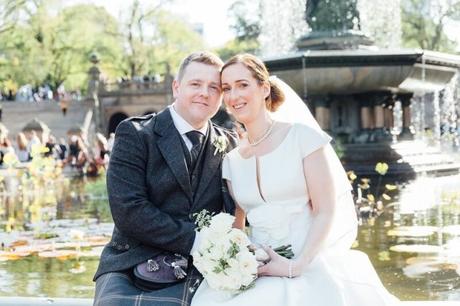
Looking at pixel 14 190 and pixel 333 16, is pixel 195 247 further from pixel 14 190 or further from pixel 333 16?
pixel 14 190

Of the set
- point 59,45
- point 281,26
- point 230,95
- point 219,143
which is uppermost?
point 59,45

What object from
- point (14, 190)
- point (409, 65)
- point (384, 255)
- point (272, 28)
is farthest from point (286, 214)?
point (272, 28)

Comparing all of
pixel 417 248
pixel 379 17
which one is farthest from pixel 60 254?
pixel 379 17

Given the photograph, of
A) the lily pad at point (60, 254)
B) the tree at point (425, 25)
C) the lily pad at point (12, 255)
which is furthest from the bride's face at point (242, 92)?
the tree at point (425, 25)

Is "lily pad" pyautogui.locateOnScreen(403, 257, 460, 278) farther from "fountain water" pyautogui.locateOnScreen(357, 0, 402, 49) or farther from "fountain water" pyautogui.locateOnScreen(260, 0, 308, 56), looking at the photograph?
"fountain water" pyautogui.locateOnScreen(260, 0, 308, 56)

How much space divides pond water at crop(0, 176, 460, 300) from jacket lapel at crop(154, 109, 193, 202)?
7.07 ft

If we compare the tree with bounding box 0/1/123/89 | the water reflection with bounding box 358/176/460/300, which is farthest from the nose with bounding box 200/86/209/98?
the tree with bounding box 0/1/123/89

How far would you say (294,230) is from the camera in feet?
11.6

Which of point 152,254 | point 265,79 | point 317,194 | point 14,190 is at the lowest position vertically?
point 14,190

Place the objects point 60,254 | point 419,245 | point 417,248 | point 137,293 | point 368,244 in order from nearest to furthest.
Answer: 1. point 137,293
2. point 417,248
3. point 419,245
4. point 368,244
5. point 60,254

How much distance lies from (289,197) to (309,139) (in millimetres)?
295

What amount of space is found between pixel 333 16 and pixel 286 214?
1130 cm

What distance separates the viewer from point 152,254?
348 centimetres

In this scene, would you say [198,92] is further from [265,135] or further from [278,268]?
[278,268]
